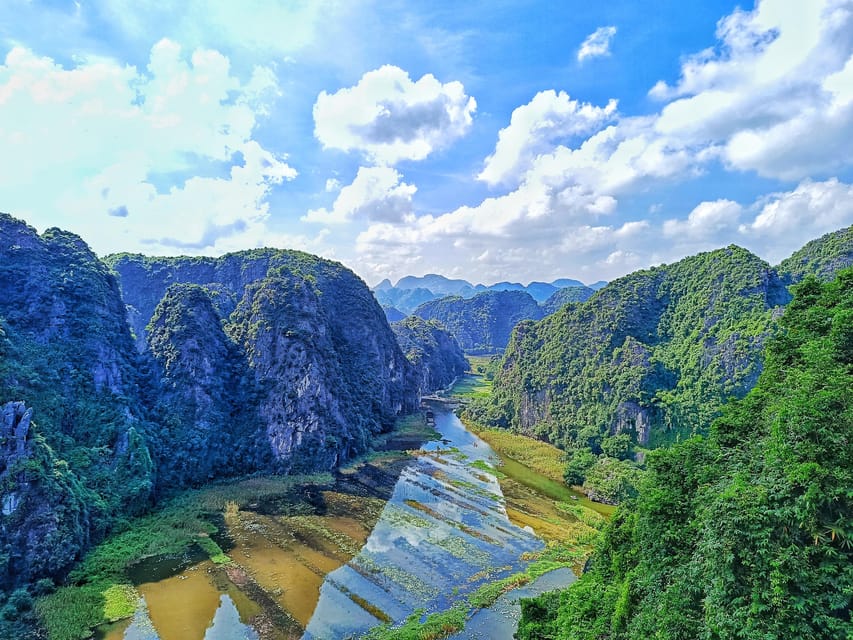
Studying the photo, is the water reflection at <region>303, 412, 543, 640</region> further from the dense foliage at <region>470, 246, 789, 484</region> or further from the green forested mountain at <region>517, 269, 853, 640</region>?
the dense foliage at <region>470, 246, 789, 484</region>

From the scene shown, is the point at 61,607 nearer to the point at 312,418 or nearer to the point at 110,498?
the point at 110,498

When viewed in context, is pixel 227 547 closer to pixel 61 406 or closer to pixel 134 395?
pixel 61 406

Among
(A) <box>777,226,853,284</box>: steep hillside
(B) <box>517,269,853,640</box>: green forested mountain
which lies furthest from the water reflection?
(A) <box>777,226,853,284</box>: steep hillside

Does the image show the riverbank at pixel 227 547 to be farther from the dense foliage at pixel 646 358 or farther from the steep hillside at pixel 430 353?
the steep hillside at pixel 430 353

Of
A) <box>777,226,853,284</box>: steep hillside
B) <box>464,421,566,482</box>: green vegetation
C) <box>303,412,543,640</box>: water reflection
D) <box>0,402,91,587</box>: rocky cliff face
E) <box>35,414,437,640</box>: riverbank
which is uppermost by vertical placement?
<box>777,226,853,284</box>: steep hillside

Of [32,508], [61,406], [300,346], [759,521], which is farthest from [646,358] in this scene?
[61,406]

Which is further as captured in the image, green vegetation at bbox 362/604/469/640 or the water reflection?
the water reflection

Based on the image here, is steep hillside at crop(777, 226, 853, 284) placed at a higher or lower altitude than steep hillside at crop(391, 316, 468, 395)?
higher
